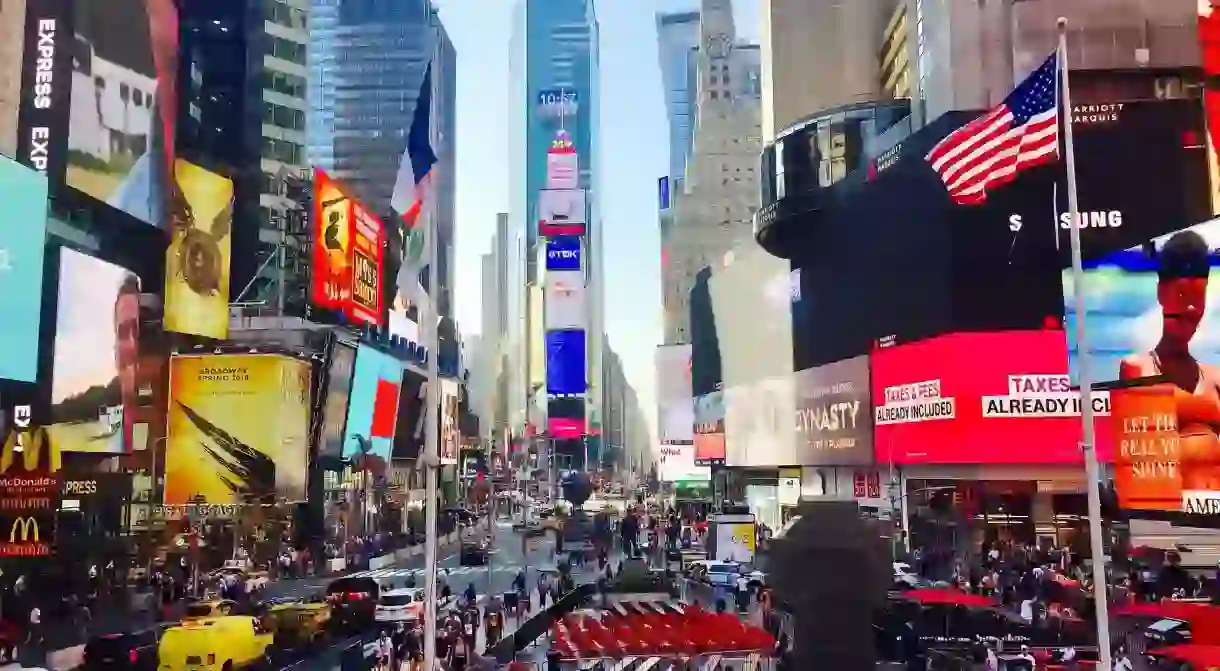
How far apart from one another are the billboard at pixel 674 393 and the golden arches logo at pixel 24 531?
65970 mm

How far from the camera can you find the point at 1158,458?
16.3 meters

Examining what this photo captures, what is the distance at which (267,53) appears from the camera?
5631 cm

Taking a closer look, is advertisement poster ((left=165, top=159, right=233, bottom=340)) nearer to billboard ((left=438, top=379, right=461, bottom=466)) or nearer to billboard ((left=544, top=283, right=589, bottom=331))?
billboard ((left=438, top=379, right=461, bottom=466))

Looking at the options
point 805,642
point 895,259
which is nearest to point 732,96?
point 895,259

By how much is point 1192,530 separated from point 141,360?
3121cm

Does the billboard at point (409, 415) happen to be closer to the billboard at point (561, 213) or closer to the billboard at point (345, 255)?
the billboard at point (345, 255)

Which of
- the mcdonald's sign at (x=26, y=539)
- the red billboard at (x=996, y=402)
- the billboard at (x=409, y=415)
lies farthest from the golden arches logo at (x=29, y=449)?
the red billboard at (x=996, y=402)

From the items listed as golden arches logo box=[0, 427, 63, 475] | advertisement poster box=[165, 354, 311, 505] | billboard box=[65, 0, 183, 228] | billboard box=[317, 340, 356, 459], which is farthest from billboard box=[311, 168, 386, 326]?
golden arches logo box=[0, 427, 63, 475]

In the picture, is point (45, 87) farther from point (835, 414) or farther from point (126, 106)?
point (835, 414)

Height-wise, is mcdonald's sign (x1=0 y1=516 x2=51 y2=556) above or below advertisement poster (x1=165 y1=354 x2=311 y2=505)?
below

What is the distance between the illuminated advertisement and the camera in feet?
84.3

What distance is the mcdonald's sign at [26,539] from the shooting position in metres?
22.2

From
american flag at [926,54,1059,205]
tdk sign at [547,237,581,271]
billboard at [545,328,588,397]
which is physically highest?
tdk sign at [547,237,581,271]

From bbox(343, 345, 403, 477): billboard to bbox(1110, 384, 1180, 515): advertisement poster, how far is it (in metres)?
26.8
